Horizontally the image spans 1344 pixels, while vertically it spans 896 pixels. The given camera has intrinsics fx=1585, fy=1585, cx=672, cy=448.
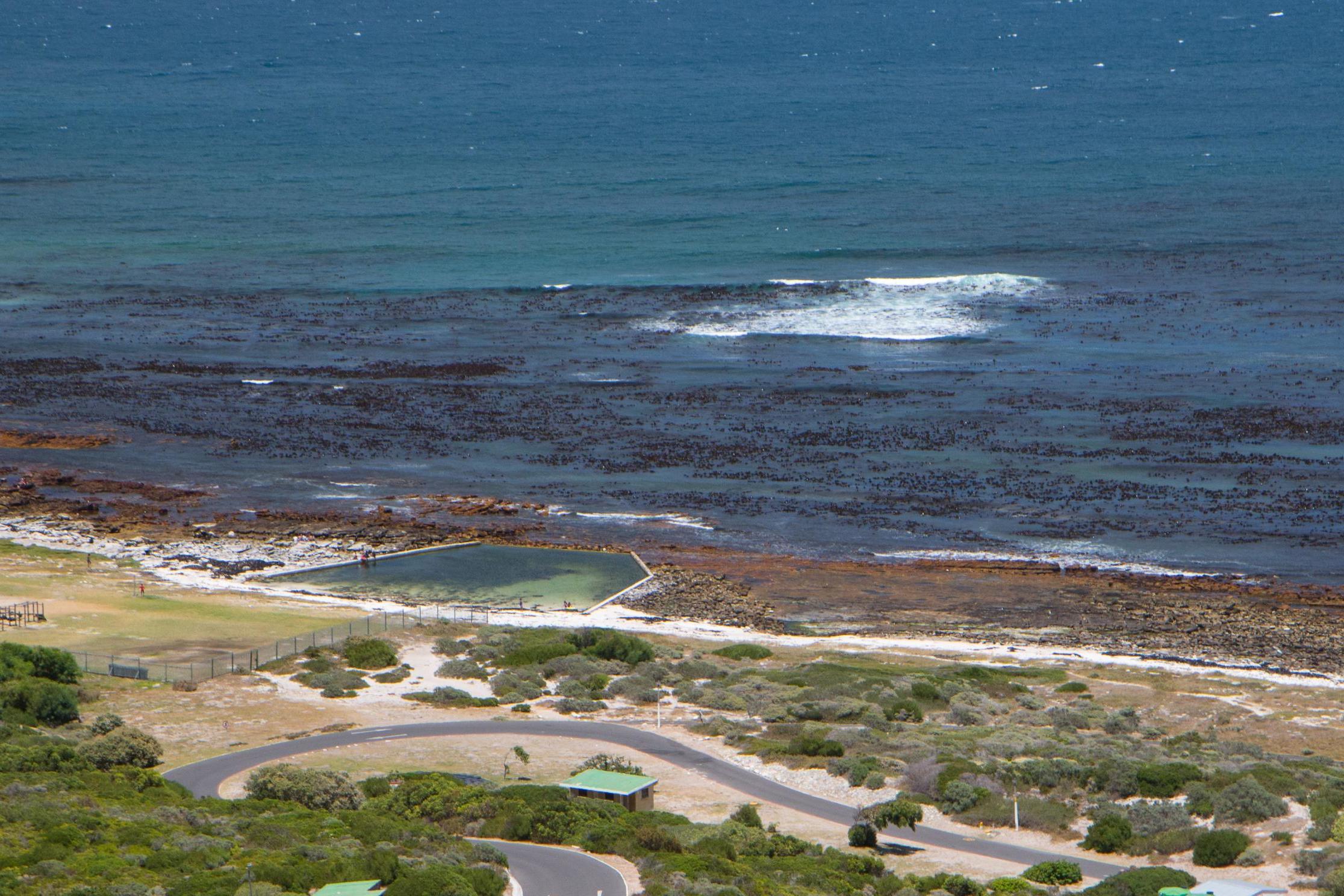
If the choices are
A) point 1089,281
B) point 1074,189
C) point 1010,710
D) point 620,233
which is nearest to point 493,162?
point 620,233

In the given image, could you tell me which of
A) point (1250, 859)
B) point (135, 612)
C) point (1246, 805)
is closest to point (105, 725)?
point (135, 612)

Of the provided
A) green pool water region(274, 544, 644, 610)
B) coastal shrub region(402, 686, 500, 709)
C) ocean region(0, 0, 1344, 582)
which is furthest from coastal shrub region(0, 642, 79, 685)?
ocean region(0, 0, 1344, 582)

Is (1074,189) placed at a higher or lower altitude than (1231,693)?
higher

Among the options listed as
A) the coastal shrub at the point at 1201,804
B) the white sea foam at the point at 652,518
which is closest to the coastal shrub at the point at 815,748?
the coastal shrub at the point at 1201,804

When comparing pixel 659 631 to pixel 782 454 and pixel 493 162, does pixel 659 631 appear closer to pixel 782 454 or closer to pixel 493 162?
pixel 782 454

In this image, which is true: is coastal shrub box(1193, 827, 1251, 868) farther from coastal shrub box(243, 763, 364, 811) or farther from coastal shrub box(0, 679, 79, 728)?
coastal shrub box(0, 679, 79, 728)

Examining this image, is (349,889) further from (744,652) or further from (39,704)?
(744,652)
